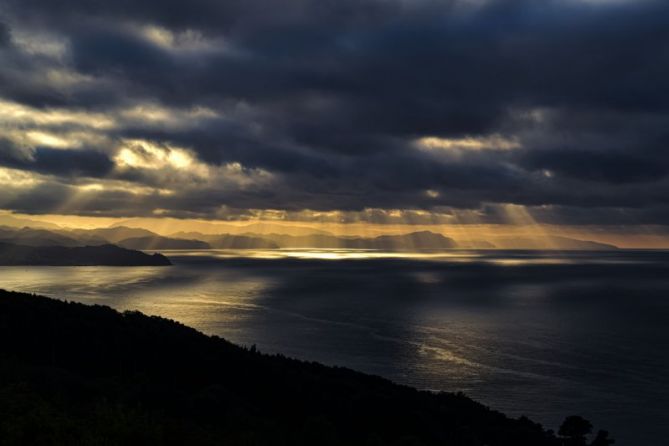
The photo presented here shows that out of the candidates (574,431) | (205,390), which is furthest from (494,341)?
(205,390)

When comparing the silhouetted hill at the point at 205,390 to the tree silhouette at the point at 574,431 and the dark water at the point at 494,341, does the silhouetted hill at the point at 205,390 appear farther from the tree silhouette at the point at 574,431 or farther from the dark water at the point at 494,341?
the dark water at the point at 494,341

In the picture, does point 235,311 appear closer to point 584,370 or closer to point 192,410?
point 584,370

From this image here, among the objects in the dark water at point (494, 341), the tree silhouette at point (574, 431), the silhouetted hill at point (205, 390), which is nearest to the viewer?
the silhouetted hill at point (205, 390)

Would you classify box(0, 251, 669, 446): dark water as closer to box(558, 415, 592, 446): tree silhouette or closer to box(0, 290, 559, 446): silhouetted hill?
box(558, 415, 592, 446): tree silhouette

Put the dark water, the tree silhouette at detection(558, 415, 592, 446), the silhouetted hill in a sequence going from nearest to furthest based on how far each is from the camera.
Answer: the silhouetted hill → the tree silhouette at detection(558, 415, 592, 446) → the dark water

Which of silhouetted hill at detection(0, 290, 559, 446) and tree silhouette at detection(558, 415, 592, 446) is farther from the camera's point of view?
tree silhouette at detection(558, 415, 592, 446)

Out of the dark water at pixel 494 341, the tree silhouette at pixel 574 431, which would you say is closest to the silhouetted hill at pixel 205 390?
the tree silhouette at pixel 574 431

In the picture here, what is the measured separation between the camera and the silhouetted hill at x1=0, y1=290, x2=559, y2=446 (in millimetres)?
30609

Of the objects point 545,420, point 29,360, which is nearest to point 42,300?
point 29,360

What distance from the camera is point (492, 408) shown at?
67.8m

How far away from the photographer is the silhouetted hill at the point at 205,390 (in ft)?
100

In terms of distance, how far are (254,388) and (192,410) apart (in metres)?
19.9

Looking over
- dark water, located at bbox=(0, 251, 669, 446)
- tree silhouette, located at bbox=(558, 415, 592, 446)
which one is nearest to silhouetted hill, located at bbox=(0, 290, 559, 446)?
tree silhouette, located at bbox=(558, 415, 592, 446)

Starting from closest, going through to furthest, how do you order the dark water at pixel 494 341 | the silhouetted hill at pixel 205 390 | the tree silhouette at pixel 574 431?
the silhouetted hill at pixel 205 390 → the tree silhouette at pixel 574 431 → the dark water at pixel 494 341
